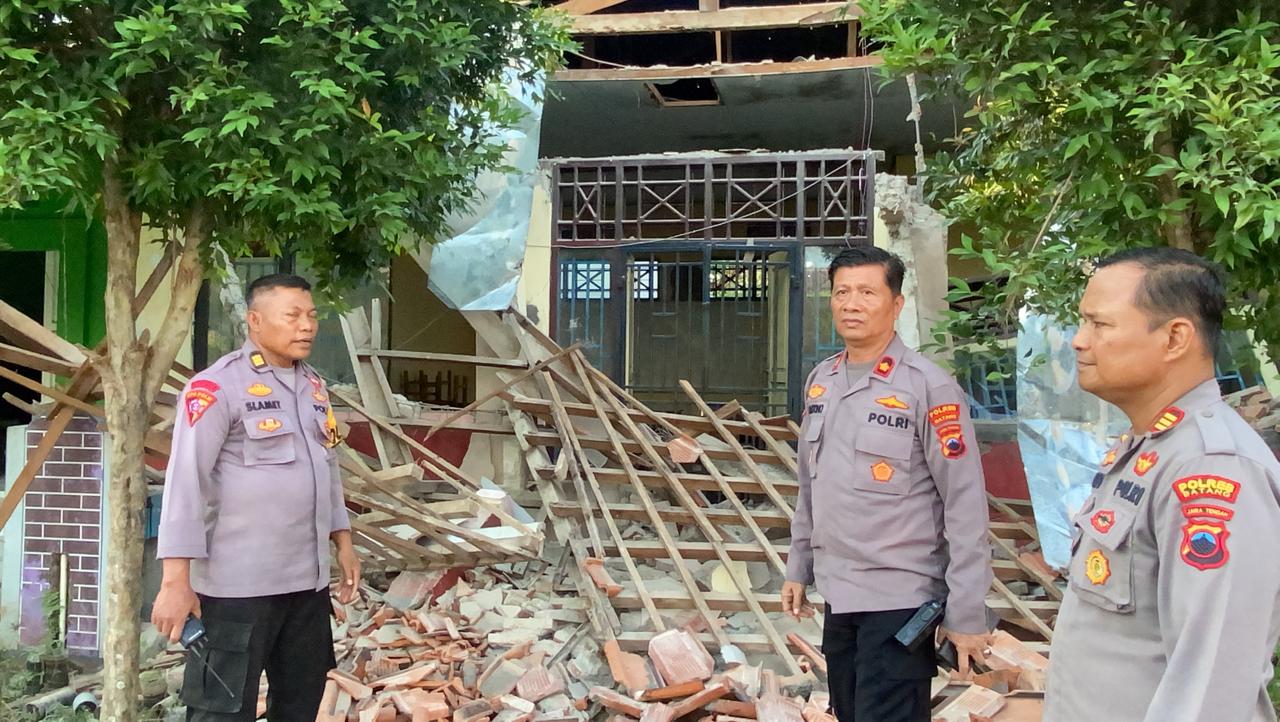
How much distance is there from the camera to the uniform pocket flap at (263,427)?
111 inches

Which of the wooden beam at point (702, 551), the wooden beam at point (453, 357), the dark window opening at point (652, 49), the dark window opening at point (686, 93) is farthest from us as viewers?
the dark window opening at point (652, 49)

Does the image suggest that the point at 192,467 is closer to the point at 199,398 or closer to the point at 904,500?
the point at 199,398

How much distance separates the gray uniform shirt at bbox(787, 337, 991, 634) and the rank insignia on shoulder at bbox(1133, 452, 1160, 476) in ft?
2.81

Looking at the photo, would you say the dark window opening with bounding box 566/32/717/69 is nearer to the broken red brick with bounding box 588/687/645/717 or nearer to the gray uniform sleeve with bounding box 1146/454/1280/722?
the broken red brick with bounding box 588/687/645/717

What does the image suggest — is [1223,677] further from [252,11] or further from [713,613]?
[713,613]

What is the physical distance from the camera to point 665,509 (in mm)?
6211

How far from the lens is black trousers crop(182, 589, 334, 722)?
107 inches

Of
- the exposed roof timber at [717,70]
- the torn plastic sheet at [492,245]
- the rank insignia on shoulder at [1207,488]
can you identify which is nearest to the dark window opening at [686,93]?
the exposed roof timber at [717,70]

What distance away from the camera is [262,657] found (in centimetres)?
284

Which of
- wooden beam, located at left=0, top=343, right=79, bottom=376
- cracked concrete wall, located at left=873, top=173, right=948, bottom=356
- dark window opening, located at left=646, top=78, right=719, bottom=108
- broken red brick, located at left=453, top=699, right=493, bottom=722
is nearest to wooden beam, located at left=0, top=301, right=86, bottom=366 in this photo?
wooden beam, located at left=0, top=343, right=79, bottom=376

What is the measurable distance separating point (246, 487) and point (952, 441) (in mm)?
2130

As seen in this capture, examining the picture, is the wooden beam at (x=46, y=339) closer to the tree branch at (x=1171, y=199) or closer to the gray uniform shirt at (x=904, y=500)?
the gray uniform shirt at (x=904, y=500)

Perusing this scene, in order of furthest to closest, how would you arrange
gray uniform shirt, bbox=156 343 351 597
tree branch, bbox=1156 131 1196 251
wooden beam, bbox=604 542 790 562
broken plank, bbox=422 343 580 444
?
broken plank, bbox=422 343 580 444
wooden beam, bbox=604 542 790 562
gray uniform shirt, bbox=156 343 351 597
tree branch, bbox=1156 131 1196 251

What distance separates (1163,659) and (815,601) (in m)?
3.88
